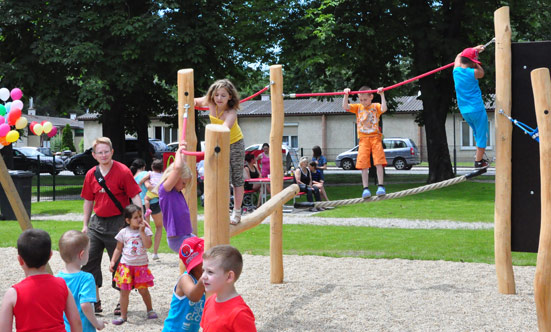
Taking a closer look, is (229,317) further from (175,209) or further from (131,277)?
(131,277)

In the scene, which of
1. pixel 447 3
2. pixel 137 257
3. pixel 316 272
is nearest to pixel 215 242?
pixel 137 257

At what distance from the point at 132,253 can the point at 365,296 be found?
2.77m

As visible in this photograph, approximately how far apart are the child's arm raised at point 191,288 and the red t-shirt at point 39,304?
0.70 m

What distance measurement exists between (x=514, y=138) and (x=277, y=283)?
11.0 feet

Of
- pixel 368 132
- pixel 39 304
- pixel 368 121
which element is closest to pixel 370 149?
pixel 368 132

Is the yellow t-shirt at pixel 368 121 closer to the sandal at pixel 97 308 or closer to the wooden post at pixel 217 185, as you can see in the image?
the sandal at pixel 97 308

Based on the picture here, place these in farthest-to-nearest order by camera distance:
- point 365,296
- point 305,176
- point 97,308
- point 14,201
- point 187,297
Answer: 1. point 305,176
2. point 365,296
3. point 97,308
4. point 14,201
5. point 187,297

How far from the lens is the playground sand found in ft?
20.1

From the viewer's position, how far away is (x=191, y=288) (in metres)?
3.73

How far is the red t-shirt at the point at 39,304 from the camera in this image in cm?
338

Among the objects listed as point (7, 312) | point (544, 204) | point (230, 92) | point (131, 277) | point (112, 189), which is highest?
point (230, 92)

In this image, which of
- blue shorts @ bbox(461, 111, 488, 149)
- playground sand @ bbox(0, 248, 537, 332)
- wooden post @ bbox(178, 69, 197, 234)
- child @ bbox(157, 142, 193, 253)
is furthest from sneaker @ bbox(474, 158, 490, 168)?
child @ bbox(157, 142, 193, 253)

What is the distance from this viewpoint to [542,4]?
21906 millimetres

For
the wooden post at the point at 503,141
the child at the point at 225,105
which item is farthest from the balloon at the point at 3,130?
the wooden post at the point at 503,141
